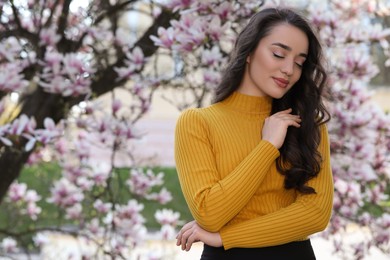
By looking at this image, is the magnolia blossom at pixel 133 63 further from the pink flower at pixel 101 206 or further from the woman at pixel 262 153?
the woman at pixel 262 153

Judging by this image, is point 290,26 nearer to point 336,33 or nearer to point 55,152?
point 336,33

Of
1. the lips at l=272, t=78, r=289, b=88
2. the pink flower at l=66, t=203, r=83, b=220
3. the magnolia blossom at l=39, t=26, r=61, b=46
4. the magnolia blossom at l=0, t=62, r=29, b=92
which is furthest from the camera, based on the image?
the pink flower at l=66, t=203, r=83, b=220

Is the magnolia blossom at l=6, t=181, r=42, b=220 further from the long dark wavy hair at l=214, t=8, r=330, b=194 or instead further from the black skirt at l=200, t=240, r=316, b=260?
the black skirt at l=200, t=240, r=316, b=260

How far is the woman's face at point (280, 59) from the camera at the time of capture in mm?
2092

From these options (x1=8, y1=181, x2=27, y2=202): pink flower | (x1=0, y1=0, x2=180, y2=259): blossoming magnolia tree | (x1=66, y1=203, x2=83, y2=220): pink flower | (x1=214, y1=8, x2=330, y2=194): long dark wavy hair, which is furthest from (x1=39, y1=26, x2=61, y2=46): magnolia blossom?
(x1=214, y1=8, x2=330, y2=194): long dark wavy hair

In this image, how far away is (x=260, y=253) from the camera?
2070 millimetres

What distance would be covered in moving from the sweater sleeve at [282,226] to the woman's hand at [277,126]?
0.15 meters

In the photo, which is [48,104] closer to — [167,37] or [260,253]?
[167,37]

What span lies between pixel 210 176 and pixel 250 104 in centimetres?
26

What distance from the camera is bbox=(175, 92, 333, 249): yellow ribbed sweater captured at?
2.01 m

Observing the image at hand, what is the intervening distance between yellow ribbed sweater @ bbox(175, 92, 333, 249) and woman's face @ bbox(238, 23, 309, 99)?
0.33ft

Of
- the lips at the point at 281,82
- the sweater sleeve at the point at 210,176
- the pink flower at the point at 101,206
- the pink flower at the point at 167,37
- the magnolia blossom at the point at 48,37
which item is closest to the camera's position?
the sweater sleeve at the point at 210,176

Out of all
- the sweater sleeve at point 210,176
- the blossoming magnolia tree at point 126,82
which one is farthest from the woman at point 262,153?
the blossoming magnolia tree at point 126,82

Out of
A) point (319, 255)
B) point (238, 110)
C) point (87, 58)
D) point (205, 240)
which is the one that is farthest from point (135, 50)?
point (319, 255)
